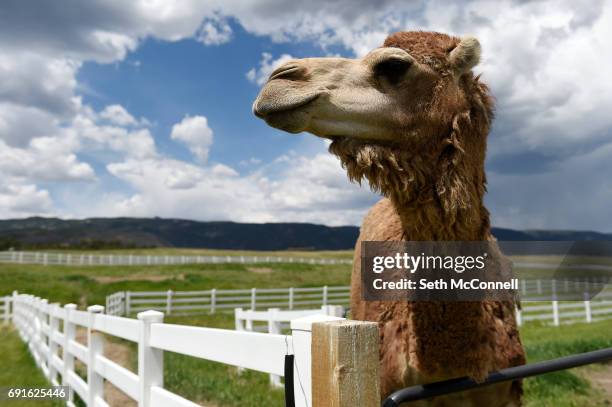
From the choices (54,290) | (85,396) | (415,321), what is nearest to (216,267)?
(54,290)

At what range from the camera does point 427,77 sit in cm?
270

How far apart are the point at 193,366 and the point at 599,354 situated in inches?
306

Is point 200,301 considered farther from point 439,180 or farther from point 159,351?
point 439,180

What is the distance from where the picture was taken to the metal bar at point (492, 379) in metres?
1.70

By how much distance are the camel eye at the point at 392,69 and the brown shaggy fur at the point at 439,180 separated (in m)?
0.10

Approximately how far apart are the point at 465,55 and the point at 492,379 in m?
1.67

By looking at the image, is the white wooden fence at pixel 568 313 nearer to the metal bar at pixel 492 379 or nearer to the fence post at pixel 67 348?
the fence post at pixel 67 348

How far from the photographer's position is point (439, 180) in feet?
8.57

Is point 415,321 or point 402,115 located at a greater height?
point 402,115

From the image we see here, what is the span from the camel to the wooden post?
112 cm

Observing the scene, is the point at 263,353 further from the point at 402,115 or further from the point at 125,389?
the point at 125,389

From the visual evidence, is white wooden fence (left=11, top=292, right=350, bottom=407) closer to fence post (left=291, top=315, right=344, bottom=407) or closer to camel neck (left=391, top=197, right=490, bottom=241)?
fence post (left=291, top=315, right=344, bottom=407)

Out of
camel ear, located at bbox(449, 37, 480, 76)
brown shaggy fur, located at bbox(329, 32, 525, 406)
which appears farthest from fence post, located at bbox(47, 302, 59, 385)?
camel ear, located at bbox(449, 37, 480, 76)

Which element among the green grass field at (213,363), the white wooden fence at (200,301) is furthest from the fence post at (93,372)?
the white wooden fence at (200,301)
